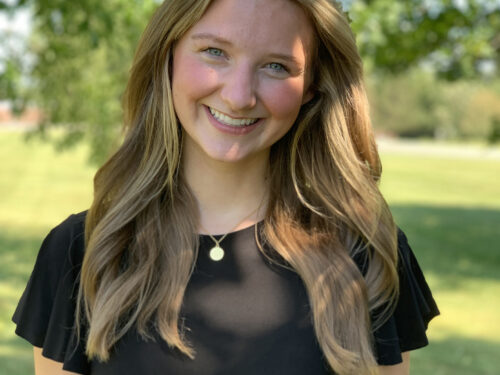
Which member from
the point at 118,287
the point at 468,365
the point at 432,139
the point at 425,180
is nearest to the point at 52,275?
the point at 118,287

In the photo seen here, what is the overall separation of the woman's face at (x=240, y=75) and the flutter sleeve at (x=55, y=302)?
48 cm

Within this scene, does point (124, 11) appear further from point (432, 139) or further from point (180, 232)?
point (432, 139)

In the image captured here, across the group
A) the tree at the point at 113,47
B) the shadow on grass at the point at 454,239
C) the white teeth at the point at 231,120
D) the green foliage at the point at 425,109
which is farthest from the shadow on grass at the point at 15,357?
the green foliage at the point at 425,109

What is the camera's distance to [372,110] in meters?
2.89

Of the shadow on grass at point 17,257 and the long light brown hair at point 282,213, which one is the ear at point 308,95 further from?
the shadow on grass at point 17,257

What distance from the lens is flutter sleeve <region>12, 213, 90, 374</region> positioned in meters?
2.25

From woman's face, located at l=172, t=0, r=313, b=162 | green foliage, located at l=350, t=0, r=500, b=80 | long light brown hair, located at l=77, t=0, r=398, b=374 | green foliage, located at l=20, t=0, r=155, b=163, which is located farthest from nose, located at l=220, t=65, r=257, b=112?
green foliage, located at l=350, t=0, r=500, b=80

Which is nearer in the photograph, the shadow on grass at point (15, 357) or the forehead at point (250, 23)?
the forehead at point (250, 23)

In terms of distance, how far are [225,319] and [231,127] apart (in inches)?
20.2

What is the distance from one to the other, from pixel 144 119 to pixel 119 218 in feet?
1.06

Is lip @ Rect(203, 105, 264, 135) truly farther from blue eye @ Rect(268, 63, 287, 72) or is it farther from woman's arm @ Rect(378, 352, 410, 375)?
woman's arm @ Rect(378, 352, 410, 375)

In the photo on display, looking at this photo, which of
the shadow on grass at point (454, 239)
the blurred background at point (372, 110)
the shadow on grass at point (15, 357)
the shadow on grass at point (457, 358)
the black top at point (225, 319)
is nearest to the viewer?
the black top at point (225, 319)

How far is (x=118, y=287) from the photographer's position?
226 centimetres

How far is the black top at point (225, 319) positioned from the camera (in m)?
2.15
